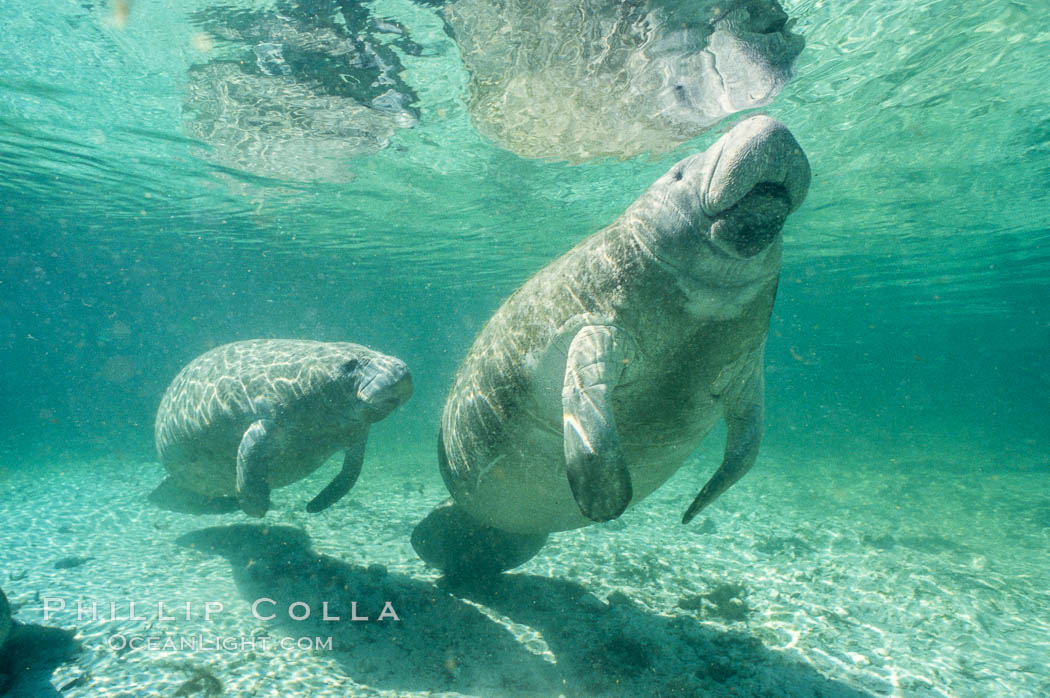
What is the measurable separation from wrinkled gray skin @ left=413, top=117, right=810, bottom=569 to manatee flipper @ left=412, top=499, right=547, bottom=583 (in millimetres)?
1370

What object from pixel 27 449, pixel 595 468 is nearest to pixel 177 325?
pixel 27 449

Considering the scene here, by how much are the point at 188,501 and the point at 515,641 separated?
5.20 m

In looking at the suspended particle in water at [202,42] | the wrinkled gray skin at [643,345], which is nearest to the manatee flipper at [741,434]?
the wrinkled gray skin at [643,345]

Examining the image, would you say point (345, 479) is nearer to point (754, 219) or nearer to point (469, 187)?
point (754, 219)

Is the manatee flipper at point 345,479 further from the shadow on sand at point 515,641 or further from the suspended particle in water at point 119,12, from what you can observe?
the suspended particle in water at point 119,12

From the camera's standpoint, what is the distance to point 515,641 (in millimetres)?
4609

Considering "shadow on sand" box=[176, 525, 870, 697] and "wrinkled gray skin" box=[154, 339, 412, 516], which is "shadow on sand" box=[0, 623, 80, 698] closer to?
"shadow on sand" box=[176, 525, 870, 697]

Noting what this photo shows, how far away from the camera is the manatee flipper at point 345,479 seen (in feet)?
20.1

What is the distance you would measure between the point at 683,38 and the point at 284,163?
35.1ft

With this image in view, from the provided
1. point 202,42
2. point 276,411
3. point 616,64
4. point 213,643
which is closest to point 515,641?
point 213,643

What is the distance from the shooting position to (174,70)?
30.1ft

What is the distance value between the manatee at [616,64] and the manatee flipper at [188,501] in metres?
7.32

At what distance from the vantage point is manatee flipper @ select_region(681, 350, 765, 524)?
3500 mm

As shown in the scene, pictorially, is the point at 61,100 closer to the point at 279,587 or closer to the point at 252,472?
the point at 252,472
